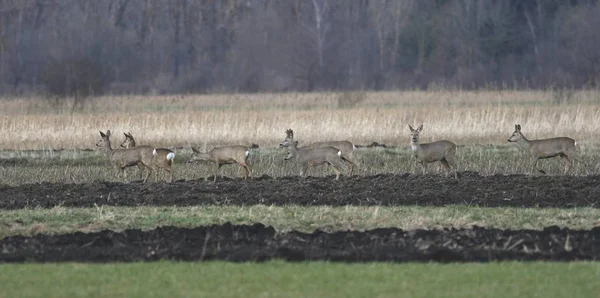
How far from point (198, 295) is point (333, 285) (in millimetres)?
1198

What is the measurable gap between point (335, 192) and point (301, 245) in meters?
5.18

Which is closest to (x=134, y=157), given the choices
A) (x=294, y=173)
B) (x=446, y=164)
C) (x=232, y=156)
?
(x=232, y=156)

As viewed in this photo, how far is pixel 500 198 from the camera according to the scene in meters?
16.1

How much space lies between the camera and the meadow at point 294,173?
9883mm

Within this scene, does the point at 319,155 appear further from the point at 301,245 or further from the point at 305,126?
the point at 301,245

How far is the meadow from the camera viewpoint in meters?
9.88

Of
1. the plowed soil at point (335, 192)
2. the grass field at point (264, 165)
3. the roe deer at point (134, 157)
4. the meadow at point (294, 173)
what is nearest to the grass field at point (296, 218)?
the meadow at point (294, 173)

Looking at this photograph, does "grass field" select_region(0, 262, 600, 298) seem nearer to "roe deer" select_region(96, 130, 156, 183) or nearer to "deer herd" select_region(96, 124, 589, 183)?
"deer herd" select_region(96, 124, 589, 183)

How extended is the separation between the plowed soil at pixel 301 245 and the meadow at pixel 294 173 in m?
0.36

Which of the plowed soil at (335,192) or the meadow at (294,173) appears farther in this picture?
the plowed soil at (335,192)

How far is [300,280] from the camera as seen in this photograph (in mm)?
10047


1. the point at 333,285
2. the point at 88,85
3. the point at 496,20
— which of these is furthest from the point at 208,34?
the point at 333,285

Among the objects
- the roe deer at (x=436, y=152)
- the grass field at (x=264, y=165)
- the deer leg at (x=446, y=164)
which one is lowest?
the grass field at (x=264, y=165)

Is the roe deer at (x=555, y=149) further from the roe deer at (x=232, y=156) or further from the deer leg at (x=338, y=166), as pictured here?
the roe deer at (x=232, y=156)
